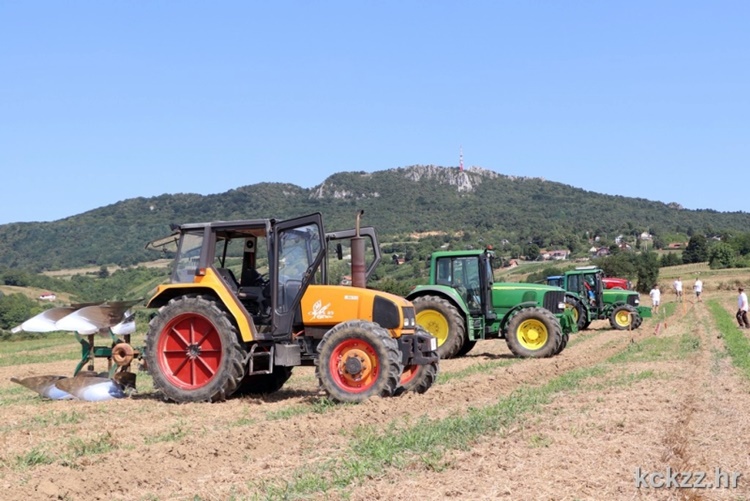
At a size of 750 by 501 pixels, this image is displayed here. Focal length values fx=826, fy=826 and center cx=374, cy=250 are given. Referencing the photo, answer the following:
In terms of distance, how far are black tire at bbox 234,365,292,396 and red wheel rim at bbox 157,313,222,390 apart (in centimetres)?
75

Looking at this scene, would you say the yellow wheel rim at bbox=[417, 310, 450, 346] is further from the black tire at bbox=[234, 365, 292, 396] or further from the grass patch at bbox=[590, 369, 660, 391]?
the black tire at bbox=[234, 365, 292, 396]

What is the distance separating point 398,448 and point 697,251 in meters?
75.9

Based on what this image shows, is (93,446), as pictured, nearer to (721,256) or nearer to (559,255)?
(721,256)

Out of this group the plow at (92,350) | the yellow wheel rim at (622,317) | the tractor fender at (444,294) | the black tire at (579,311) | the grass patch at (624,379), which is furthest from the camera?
the yellow wheel rim at (622,317)

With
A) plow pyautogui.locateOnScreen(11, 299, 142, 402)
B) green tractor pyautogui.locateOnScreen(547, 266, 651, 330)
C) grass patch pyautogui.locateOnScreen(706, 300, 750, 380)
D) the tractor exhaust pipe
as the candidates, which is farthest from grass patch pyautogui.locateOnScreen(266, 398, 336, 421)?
green tractor pyautogui.locateOnScreen(547, 266, 651, 330)

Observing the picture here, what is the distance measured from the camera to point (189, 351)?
992cm

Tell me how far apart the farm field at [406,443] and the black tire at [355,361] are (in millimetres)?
228

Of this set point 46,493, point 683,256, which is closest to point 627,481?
point 46,493

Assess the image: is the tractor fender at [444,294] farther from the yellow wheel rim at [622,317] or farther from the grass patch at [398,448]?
the yellow wheel rim at [622,317]

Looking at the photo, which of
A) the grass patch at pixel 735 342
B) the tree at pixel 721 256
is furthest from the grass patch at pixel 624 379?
the tree at pixel 721 256

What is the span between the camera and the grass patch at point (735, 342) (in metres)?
13.3

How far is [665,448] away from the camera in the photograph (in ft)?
20.8

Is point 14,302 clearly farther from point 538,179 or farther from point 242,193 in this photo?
point 538,179

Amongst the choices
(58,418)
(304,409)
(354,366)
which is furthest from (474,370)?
(58,418)
